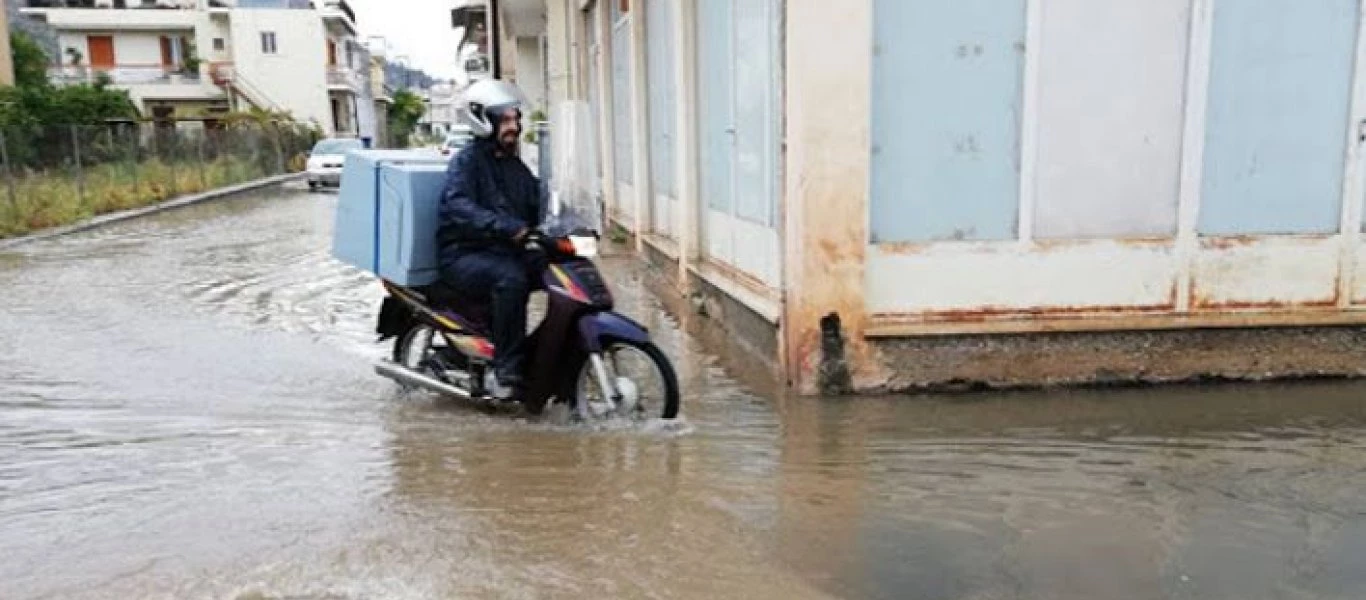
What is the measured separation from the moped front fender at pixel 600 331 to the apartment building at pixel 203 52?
5471 centimetres

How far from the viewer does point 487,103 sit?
5.50m

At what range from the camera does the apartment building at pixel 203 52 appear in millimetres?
56875

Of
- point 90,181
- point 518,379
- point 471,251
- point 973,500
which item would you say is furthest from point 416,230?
point 90,181

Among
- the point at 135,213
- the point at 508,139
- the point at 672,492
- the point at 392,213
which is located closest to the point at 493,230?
the point at 508,139

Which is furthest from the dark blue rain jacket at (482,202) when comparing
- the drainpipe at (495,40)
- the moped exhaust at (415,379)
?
the drainpipe at (495,40)

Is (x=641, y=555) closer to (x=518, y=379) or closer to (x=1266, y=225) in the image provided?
(x=518, y=379)

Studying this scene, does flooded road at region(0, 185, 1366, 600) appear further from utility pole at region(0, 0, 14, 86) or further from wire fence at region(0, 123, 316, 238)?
utility pole at region(0, 0, 14, 86)

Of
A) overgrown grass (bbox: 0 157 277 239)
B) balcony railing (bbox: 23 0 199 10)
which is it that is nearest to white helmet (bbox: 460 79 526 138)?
overgrown grass (bbox: 0 157 277 239)

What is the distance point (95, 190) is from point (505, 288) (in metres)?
16.8

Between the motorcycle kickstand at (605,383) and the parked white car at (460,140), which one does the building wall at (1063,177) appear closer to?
the motorcycle kickstand at (605,383)

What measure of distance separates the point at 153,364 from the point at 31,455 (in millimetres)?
1985

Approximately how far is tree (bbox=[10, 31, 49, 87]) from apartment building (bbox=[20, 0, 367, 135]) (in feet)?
48.4

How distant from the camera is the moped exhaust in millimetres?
5875

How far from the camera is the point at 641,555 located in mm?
3902
